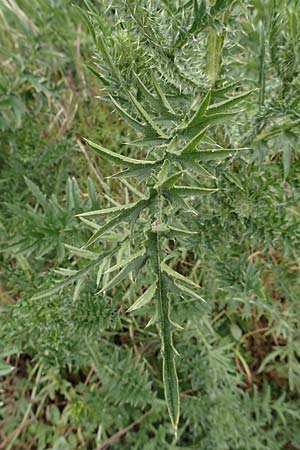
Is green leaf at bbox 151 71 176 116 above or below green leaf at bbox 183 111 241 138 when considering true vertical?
above

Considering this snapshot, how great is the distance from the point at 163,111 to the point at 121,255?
0.35 metres

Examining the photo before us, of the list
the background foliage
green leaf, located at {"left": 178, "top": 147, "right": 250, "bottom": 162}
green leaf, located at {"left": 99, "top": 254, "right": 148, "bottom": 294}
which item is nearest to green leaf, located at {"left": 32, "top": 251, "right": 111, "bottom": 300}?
the background foliage

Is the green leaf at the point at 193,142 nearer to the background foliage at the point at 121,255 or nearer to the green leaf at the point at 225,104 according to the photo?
the green leaf at the point at 225,104

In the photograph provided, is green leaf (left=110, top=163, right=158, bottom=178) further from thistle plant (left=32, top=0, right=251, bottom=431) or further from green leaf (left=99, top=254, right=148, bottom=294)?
green leaf (left=99, top=254, right=148, bottom=294)

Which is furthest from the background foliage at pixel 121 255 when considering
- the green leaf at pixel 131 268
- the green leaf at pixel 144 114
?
the green leaf at pixel 131 268

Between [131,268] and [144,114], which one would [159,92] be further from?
[131,268]

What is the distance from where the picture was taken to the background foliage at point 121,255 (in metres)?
1.30

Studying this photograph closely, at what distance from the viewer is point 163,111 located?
1.12 meters

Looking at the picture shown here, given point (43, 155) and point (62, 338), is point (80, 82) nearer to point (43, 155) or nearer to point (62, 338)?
point (43, 155)

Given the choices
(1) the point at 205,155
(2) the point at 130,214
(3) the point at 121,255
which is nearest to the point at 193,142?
(1) the point at 205,155

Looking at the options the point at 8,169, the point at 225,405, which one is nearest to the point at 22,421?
the point at 225,405

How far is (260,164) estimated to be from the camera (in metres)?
1.42

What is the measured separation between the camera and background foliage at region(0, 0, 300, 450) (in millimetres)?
1304

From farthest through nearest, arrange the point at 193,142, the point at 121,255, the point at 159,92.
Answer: the point at 121,255
the point at 159,92
the point at 193,142
